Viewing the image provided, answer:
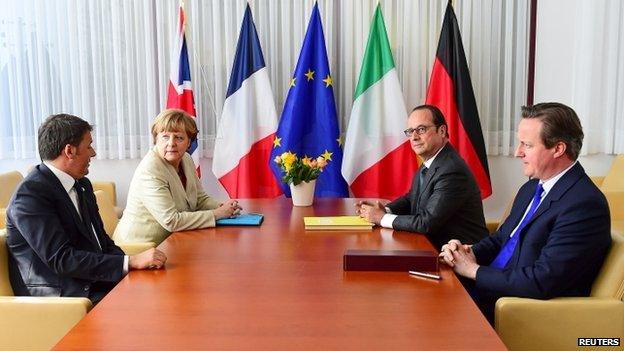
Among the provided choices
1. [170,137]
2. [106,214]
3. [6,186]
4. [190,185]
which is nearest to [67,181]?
[170,137]

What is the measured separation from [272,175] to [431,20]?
1.62 m

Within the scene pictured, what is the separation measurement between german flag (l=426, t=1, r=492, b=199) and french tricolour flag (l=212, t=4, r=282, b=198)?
3.95 ft

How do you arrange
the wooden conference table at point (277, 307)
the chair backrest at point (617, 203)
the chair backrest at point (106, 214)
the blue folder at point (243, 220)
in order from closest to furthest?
the wooden conference table at point (277, 307) → the blue folder at point (243, 220) → the chair backrest at point (106, 214) → the chair backrest at point (617, 203)

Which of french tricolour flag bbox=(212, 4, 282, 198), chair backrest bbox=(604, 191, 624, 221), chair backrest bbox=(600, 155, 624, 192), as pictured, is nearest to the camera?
chair backrest bbox=(604, 191, 624, 221)

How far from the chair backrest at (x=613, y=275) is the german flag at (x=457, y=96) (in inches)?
93.5

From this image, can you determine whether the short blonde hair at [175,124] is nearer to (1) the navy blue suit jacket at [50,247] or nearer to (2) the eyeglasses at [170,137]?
(2) the eyeglasses at [170,137]

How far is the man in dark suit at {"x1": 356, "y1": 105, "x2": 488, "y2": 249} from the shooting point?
279 cm

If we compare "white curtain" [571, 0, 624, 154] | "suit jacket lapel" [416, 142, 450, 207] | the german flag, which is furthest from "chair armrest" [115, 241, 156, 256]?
"white curtain" [571, 0, 624, 154]

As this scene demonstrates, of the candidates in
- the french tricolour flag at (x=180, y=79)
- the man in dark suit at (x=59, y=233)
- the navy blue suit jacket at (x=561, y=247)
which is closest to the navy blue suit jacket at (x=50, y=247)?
the man in dark suit at (x=59, y=233)

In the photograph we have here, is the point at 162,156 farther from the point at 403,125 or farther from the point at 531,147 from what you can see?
the point at 403,125

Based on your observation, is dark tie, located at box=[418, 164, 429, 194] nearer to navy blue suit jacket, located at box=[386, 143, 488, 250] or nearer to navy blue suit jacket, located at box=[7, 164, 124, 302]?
navy blue suit jacket, located at box=[386, 143, 488, 250]

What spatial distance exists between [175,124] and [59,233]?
3.19ft

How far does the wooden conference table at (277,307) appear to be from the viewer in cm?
150

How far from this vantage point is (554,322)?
1.93 metres
